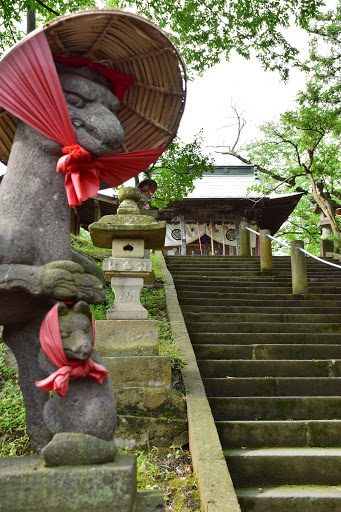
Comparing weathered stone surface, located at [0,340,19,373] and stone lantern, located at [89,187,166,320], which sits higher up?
stone lantern, located at [89,187,166,320]

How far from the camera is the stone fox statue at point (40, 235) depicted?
1.81m

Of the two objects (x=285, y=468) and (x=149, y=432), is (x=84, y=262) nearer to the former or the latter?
(x=149, y=432)

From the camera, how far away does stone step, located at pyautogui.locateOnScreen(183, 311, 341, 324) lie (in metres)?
6.90

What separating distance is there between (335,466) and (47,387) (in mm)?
2797

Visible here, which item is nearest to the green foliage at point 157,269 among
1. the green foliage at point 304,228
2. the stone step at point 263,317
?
the stone step at point 263,317

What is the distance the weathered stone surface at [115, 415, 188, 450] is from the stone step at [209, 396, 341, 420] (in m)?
0.52

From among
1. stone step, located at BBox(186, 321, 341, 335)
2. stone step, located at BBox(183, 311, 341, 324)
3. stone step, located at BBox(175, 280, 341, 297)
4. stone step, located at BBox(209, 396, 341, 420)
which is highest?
stone step, located at BBox(175, 280, 341, 297)

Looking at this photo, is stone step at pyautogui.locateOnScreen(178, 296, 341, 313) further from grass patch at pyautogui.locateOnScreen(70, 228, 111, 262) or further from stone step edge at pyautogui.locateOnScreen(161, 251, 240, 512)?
grass patch at pyautogui.locateOnScreen(70, 228, 111, 262)

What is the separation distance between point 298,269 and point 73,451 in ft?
23.7

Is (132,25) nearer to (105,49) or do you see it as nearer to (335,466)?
(105,49)

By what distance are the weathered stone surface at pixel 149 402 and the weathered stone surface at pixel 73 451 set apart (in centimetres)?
237

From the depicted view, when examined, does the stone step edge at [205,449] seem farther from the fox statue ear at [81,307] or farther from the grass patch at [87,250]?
the grass patch at [87,250]

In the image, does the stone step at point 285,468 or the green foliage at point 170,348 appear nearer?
the stone step at point 285,468

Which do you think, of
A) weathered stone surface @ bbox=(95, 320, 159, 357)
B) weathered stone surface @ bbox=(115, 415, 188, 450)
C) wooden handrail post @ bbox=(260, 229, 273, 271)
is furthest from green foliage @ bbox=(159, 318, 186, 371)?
wooden handrail post @ bbox=(260, 229, 273, 271)
